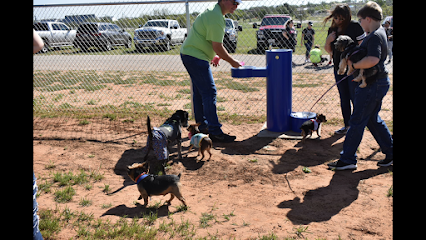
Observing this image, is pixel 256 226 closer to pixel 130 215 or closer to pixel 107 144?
pixel 130 215

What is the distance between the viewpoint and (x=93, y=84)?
1045 cm

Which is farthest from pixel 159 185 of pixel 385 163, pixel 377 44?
pixel 385 163

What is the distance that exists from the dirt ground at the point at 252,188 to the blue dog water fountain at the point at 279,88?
37 centimetres

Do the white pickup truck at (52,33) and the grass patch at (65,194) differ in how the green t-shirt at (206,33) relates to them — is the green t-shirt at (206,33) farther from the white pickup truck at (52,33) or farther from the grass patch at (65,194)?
the white pickup truck at (52,33)

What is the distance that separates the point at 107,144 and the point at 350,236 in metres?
3.77

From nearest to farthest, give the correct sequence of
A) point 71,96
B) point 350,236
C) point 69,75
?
point 350,236, point 71,96, point 69,75

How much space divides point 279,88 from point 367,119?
5.62ft

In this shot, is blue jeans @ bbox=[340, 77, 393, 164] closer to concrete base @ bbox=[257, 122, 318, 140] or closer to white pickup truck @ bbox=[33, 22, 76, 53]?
concrete base @ bbox=[257, 122, 318, 140]

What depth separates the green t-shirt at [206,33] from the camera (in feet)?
16.0

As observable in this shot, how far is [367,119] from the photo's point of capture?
411cm

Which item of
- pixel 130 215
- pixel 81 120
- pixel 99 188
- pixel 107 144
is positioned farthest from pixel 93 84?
pixel 130 215

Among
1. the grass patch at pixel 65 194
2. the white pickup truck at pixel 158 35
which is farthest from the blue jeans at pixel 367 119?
the white pickup truck at pixel 158 35

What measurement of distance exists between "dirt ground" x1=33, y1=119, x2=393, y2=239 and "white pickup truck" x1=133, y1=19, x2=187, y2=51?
170 inches

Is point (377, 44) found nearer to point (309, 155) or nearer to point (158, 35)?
point (309, 155)
